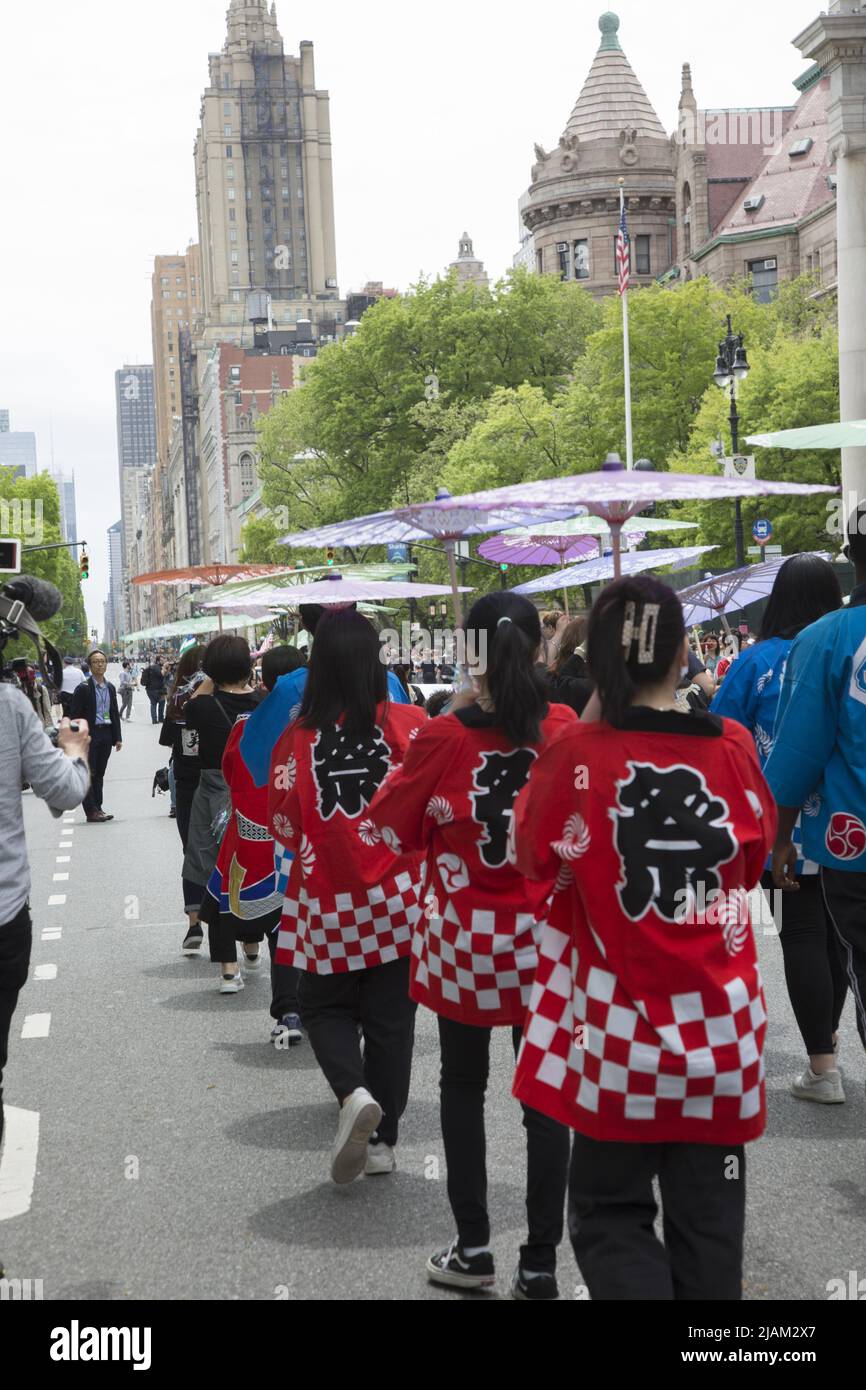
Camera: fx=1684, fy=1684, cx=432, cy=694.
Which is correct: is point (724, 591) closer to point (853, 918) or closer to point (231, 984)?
point (231, 984)

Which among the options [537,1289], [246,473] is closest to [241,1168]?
[537,1289]

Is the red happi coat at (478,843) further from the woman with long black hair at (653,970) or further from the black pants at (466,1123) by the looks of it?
the woman with long black hair at (653,970)

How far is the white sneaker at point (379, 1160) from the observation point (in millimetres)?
5906

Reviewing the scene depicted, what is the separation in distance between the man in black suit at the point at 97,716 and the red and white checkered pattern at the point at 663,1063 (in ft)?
56.5

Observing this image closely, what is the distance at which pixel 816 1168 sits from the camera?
18.9 ft

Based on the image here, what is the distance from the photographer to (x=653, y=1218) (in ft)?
11.3

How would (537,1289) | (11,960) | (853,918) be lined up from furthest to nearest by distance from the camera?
(853,918) → (11,960) → (537,1289)

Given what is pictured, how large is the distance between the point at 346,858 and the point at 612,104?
9566 centimetres

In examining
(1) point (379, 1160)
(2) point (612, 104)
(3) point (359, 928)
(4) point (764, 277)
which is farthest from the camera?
(2) point (612, 104)

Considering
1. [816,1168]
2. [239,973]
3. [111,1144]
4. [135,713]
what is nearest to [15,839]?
[111,1144]

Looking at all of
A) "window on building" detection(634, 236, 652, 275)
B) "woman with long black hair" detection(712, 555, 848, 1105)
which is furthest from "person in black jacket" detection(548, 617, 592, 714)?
"window on building" detection(634, 236, 652, 275)

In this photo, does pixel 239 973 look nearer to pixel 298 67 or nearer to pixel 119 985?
pixel 119 985

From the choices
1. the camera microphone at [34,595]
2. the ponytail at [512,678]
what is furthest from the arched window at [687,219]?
the ponytail at [512,678]
